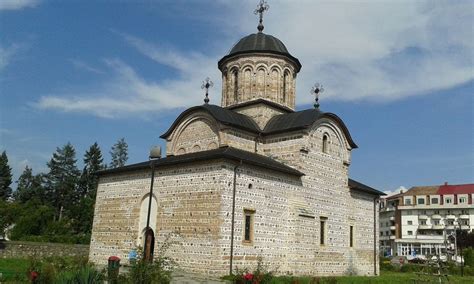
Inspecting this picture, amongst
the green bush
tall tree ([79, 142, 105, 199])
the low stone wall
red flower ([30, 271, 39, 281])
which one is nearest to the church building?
red flower ([30, 271, 39, 281])

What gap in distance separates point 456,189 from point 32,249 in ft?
150

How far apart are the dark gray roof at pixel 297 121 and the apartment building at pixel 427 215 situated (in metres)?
36.4

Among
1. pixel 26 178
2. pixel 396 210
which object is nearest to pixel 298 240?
pixel 396 210

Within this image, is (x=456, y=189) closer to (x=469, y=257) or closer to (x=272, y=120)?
(x=469, y=257)

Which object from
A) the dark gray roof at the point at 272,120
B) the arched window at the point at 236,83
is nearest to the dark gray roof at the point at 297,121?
the dark gray roof at the point at 272,120

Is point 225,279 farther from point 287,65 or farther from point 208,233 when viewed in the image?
point 287,65

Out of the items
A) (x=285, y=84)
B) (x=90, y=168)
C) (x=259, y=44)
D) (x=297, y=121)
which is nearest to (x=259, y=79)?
(x=285, y=84)

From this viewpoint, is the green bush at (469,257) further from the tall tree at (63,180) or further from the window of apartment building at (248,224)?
the tall tree at (63,180)

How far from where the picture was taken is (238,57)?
66.8 feet

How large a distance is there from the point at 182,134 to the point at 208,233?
6174 mm

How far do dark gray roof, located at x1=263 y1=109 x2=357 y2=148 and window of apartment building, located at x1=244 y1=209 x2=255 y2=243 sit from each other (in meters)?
4.17

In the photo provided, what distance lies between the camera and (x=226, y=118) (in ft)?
57.1

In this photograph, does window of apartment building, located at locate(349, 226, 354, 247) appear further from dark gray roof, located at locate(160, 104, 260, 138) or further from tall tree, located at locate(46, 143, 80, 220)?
tall tree, located at locate(46, 143, 80, 220)

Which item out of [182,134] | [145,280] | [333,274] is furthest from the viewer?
[182,134]
